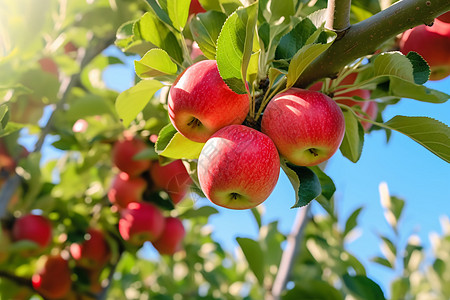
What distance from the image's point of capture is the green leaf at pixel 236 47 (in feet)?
2.28

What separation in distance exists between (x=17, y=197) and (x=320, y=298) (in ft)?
4.75

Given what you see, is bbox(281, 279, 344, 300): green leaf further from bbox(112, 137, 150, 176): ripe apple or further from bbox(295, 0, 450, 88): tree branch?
bbox(295, 0, 450, 88): tree branch

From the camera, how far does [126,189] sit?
1.79 m

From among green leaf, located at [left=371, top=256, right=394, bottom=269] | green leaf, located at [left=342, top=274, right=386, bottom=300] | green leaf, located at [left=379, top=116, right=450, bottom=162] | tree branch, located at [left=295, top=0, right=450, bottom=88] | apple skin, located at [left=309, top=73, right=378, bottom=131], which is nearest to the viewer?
tree branch, located at [left=295, top=0, right=450, bottom=88]

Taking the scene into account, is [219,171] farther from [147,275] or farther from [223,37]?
[147,275]

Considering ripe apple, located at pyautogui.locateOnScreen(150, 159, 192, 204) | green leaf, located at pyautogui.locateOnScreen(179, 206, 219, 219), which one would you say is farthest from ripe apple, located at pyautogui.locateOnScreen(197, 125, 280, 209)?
green leaf, located at pyautogui.locateOnScreen(179, 206, 219, 219)

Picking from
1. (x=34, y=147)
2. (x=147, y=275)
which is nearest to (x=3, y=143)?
(x=34, y=147)

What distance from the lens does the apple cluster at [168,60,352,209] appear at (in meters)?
0.70

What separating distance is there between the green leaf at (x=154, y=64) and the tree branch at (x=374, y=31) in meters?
0.29

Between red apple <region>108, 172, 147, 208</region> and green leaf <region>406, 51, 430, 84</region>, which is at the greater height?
green leaf <region>406, 51, 430, 84</region>

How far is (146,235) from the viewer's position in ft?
5.78

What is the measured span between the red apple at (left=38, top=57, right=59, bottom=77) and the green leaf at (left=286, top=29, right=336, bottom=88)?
1.60m

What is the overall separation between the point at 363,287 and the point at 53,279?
4.41 feet

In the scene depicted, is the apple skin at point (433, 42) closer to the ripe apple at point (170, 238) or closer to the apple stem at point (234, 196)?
the apple stem at point (234, 196)
